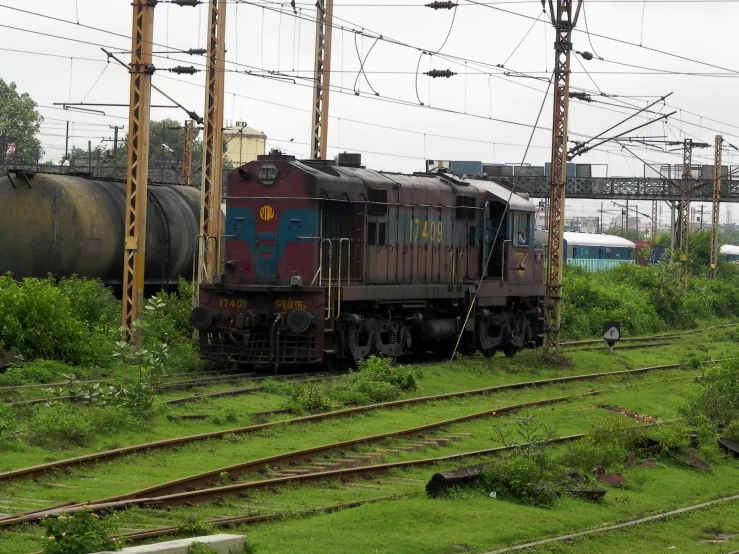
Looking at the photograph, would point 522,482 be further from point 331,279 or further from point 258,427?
point 331,279

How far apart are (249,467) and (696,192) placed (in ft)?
226

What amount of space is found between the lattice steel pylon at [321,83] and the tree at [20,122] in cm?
6478

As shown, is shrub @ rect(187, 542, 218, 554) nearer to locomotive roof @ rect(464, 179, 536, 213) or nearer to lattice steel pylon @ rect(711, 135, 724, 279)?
locomotive roof @ rect(464, 179, 536, 213)

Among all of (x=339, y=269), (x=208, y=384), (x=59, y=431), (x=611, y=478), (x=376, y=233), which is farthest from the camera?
(x=376, y=233)

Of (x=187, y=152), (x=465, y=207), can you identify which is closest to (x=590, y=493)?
(x=465, y=207)

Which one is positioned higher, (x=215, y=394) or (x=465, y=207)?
(x=465, y=207)

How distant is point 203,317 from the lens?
22000 millimetres

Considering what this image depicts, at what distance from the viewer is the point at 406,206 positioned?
2459cm

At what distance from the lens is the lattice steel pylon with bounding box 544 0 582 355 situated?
2545 cm

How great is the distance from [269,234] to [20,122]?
76157mm

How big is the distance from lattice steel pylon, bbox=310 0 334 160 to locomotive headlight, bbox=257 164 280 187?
5857mm

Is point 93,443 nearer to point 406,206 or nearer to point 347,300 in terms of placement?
point 347,300

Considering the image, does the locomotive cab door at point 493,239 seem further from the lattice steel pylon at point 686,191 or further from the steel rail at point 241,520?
the lattice steel pylon at point 686,191

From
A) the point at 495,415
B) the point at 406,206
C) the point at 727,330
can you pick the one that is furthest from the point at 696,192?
the point at 495,415
